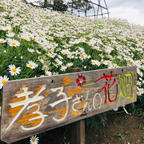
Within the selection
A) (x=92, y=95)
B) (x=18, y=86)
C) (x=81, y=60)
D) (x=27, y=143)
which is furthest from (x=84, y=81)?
(x=81, y=60)

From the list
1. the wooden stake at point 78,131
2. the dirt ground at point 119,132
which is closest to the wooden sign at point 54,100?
the wooden stake at point 78,131

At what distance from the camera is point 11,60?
4.43 feet

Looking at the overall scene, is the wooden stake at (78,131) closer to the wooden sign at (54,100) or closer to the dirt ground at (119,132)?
the wooden sign at (54,100)

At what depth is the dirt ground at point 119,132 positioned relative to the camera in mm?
1563

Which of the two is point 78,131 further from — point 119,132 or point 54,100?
point 119,132

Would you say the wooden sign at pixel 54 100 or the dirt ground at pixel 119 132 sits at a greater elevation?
the wooden sign at pixel 54 100

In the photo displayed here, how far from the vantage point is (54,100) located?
0.81 meters

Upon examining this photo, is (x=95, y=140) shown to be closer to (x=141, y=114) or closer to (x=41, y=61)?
(x=141, y=114)

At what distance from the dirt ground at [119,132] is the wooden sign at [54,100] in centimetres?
58

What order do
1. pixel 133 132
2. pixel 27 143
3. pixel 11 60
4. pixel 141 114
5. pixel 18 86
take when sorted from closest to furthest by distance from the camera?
pixel 18 86
pixel 27 143
pixel 11 60
pixel 133 132
pixel 141 114

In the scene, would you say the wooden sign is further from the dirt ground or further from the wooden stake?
the dirt ground

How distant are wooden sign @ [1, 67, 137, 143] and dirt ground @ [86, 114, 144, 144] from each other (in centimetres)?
58

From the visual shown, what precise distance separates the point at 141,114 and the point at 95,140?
752 mm

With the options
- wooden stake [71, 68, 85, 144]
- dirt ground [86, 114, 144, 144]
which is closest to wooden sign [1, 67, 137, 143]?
wooden stake [71, 68, 85, 144]
